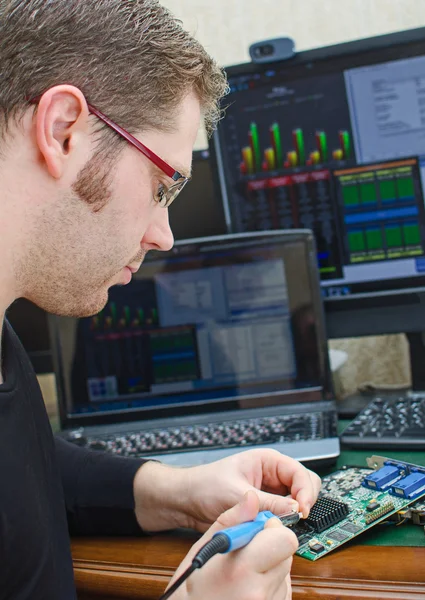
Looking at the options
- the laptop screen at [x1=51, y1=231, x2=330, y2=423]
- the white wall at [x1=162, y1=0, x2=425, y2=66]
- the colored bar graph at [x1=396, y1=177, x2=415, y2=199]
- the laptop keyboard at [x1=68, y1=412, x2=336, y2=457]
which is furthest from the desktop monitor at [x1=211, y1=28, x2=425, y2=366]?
the white wall at [x1=162, y1=0, x2=425, y2=66]

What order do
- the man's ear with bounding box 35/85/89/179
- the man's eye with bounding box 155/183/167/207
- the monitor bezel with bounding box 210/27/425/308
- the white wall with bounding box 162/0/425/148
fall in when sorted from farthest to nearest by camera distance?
the white wall with bounding box 162/0/425/148, the monitor bezel with bounding box 210/27/425/308, the man's eye with bounding box 155/183/167/207, the man's ear with bounding box 35/85/89/179

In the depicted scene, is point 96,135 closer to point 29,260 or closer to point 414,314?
point 29,260

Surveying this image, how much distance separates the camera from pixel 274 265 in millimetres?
1166

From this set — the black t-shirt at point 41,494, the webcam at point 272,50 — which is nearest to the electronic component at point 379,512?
the black t-shirt at point 41,494

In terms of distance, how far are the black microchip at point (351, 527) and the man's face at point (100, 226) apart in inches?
15.1

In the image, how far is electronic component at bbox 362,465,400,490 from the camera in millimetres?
752

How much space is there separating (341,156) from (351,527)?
0.73 meters

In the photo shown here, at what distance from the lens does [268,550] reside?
53 cm

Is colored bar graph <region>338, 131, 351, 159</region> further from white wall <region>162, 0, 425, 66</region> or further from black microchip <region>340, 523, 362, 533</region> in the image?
black microchip <region>340, 523, 362, 533</region>

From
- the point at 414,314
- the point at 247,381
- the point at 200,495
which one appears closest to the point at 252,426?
the point at 247,381

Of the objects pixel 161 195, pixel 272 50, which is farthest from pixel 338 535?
pixel 272 50

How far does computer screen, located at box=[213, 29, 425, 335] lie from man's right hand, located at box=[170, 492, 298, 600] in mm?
740

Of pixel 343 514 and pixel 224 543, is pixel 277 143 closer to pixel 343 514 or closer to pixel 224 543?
pixel 343 514

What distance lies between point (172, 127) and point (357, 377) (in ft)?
2.79
